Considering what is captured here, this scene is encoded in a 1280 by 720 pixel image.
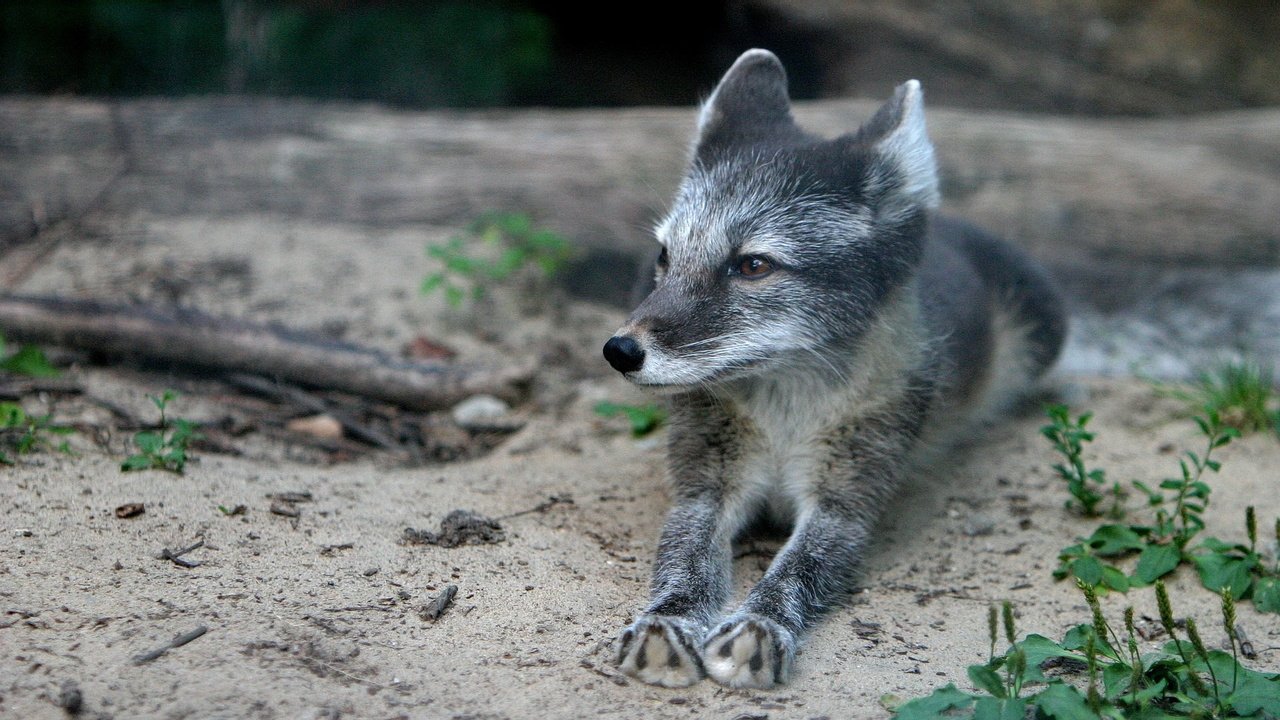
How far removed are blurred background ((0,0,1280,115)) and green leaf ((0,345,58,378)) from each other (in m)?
3.67

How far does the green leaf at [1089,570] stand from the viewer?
3.79 m

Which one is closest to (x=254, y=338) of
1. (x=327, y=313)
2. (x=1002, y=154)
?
(x=327, y=313)

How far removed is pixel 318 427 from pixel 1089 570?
338cm

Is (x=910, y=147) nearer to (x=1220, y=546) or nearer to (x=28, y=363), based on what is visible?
(x=1220, y=546)

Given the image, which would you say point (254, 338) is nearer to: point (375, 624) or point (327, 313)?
point (327, 313)

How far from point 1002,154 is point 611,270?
2580 mm

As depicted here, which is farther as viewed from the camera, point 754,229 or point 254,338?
point 254,338

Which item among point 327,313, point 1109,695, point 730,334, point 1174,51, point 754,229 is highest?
point 1174,51

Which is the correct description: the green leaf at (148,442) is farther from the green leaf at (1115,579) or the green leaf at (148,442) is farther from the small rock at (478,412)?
the green leaf at (1115,579)

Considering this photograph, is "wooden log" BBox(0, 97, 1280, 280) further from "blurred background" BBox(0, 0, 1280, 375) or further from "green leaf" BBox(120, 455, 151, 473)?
"green leaf" BBox(120, 455, 151, 473)

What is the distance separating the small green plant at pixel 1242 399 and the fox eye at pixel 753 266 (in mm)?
2312

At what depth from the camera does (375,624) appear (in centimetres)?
317

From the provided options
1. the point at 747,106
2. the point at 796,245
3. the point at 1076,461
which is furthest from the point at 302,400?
the point at 1076,461

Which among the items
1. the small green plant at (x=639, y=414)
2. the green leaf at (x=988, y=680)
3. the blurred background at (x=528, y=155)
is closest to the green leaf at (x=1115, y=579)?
the green leaf at (x=988, y=680)
